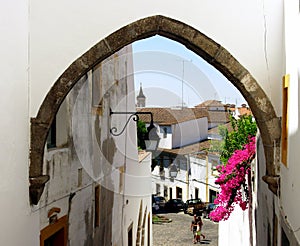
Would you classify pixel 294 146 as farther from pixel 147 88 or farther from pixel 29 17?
pixel 147 88

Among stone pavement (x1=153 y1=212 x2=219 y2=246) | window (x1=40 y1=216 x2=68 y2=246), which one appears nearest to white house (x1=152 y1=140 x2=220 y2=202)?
stone pavement (x1=153 y1=212 x2=219 y2=246)

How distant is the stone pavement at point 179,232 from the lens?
16.1m

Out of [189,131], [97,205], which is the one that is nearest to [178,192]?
[189,131]

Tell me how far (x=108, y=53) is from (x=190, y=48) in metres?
0.73

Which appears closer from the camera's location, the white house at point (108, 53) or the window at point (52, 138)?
the white house at point (108, 53)

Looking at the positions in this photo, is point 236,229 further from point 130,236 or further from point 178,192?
point 178,192

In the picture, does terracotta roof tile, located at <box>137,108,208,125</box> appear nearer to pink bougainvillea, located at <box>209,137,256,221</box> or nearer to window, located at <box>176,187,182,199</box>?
pink bougainvillea, located at <box>209,137,256,221</box>

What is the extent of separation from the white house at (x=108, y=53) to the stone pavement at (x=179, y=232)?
1110cm

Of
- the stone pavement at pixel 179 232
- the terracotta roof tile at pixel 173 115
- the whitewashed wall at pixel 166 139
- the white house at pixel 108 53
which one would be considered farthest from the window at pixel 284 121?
Result: the stone pavement at pixel 179 232

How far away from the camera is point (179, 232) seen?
16.9 m

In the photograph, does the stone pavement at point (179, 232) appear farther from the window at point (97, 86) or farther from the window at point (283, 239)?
the window at point (283, 239)

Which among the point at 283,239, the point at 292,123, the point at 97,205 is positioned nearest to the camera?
the point at 292,123

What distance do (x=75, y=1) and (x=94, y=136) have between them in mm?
3571

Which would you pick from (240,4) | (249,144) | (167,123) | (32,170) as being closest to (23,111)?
(32,170)
